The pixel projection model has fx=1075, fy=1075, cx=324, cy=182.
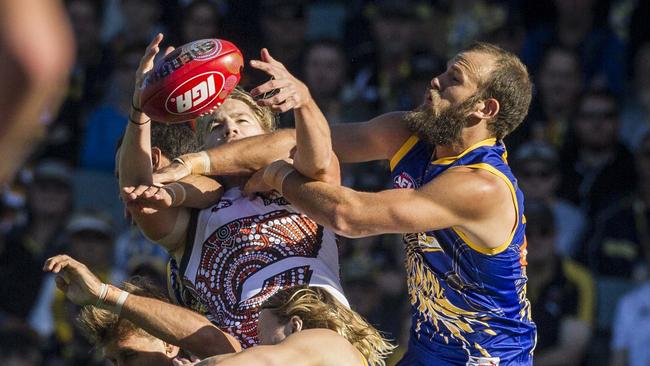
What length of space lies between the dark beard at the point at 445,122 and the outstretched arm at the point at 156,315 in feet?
3.54

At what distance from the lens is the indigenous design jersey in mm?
4156

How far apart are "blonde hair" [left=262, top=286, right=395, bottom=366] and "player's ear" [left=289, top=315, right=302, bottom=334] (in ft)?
0.05

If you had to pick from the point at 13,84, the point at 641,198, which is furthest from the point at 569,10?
the point at 13,84

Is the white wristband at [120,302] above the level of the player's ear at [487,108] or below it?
below

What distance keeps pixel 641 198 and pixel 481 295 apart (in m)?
3.69

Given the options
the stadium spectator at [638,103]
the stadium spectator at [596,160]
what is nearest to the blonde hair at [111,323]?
the stadium spectator at [596,160]

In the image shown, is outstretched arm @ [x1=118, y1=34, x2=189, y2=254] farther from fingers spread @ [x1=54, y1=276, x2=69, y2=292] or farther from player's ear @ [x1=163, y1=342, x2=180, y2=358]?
player's ear @ [x1=163, y1=342, x2=180, y2=358]

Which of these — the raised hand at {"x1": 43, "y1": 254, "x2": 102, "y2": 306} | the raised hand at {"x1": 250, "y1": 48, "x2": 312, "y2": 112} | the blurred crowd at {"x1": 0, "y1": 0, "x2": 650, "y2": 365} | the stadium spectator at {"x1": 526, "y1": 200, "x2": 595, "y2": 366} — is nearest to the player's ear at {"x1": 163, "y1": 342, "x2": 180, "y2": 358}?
the raised hand at {"x1": 43, "y1": 254, "x2": 102, "y2": 306}

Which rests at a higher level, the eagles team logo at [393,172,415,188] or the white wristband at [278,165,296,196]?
the white wristband at [278,165,296,196]

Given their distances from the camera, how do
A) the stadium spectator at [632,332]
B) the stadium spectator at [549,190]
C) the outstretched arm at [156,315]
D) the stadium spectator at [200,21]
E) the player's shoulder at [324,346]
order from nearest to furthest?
the player's shoulder at [324,346], the outstretched arm at [156,315], the stadium spectator at [632,332], the stadium spectator at [549,190], the stadium spectator at [200,21]

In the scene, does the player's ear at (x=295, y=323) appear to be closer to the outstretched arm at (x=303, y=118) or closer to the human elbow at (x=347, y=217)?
the human elbow at (x=347, y=217)

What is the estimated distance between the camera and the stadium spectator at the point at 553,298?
684 cm

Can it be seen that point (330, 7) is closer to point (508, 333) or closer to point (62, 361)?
point (62, 361)

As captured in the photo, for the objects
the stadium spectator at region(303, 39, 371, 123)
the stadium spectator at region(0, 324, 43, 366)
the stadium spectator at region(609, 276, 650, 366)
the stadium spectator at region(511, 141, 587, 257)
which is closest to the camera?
the stadium spectator at region(609, 276, 650, 366)
